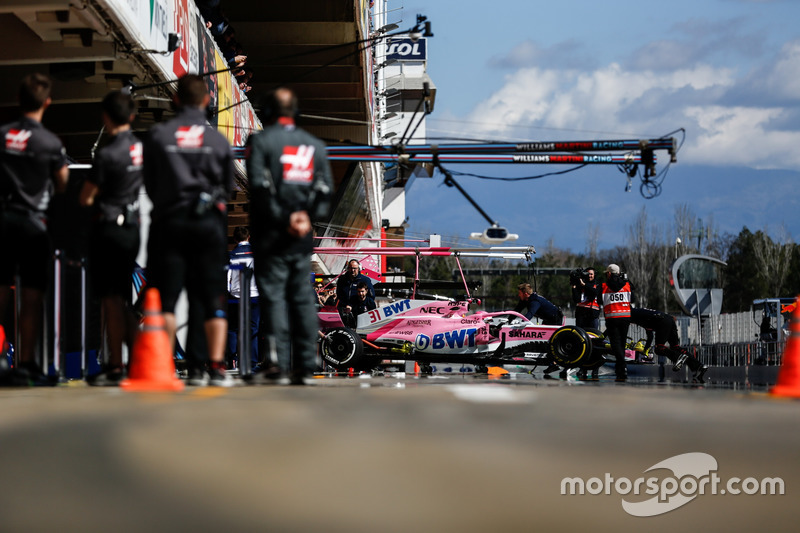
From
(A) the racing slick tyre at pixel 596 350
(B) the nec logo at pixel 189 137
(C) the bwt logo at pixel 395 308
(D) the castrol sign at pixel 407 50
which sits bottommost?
(A) the racing slick tyre at pixel 596 350

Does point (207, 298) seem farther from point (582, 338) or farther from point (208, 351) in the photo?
point (582, 338)

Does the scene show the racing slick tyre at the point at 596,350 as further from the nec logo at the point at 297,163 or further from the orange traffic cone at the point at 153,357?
the orange traffic cone at the point at 153,357

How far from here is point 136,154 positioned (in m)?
7.16

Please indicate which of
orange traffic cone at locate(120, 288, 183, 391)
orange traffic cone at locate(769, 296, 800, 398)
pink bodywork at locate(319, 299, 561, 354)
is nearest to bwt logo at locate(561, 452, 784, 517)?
orange traffic cone at locate(769, 296, 800, 398)

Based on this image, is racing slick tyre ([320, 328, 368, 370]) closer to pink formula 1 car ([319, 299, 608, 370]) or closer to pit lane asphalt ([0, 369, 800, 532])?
pink formula 1 car ([319, 299, 608, 370])

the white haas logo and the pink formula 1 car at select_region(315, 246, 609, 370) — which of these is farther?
the pink formula 1 car at select_region(315, 246, 609, 370)

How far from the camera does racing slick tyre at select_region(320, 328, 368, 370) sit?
54.2 ft

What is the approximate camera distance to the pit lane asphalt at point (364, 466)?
407cm

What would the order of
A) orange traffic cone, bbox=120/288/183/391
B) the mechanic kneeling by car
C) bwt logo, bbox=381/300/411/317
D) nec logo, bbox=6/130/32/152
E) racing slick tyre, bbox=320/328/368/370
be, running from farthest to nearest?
the mechanic kneeling by car < bwt logo, bbox=381/300/411/317 < racing slick tyre, bbox=320/328/368/370 < nec logo, bbox=6/130/32/152 < orange traffic cone, bbox=120/288/183/391

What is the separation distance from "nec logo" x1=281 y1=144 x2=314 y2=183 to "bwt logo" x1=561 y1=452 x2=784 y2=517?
3.36 m

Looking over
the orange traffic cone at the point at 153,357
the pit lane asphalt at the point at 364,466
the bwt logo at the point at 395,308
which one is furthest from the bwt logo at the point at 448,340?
the pit lane asphalt at the point at 364,466

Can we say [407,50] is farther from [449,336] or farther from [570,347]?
[570,347]

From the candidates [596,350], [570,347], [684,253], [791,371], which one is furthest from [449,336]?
[684,253]

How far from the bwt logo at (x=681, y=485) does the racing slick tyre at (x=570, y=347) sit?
11801 millimetres
